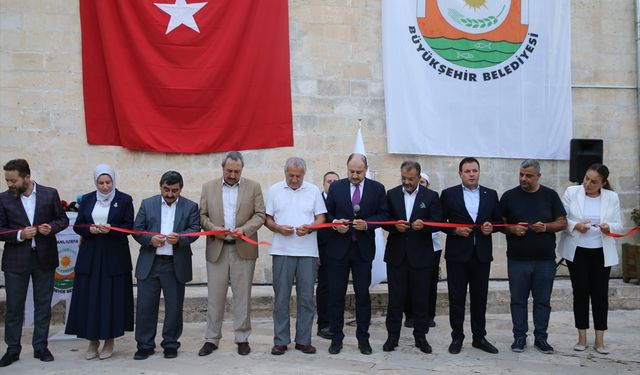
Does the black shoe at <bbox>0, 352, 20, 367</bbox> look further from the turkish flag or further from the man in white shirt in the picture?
the turkish flag

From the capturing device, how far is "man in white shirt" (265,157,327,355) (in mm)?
5848

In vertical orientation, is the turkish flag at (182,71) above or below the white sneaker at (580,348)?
above

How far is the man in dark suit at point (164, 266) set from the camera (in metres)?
5.64

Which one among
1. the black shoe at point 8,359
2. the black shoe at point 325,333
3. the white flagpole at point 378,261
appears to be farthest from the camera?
the white flagpole at point 378,261

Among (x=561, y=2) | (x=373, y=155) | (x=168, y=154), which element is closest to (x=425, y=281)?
(x=373, y=155)

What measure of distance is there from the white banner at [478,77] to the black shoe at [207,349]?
4.09 metres

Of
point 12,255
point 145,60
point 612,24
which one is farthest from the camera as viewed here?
point 612,24

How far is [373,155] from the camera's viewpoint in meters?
8.95

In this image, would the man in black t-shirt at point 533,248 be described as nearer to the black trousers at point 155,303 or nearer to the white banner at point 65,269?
the black trousers at point 155,303

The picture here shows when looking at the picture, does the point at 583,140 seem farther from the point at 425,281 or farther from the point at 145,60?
the point at 145,60

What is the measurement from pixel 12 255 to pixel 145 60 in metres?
3.44

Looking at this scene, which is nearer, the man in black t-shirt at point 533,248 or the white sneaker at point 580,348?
the man in black t-shirt at point 533,248

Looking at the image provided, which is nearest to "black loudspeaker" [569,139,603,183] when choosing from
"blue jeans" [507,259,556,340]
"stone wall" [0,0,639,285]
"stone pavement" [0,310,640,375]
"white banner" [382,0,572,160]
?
"white banner" [382,0,572,160]

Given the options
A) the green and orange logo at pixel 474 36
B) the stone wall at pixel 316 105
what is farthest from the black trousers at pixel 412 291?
the green and orange logo at pixel 474 36
